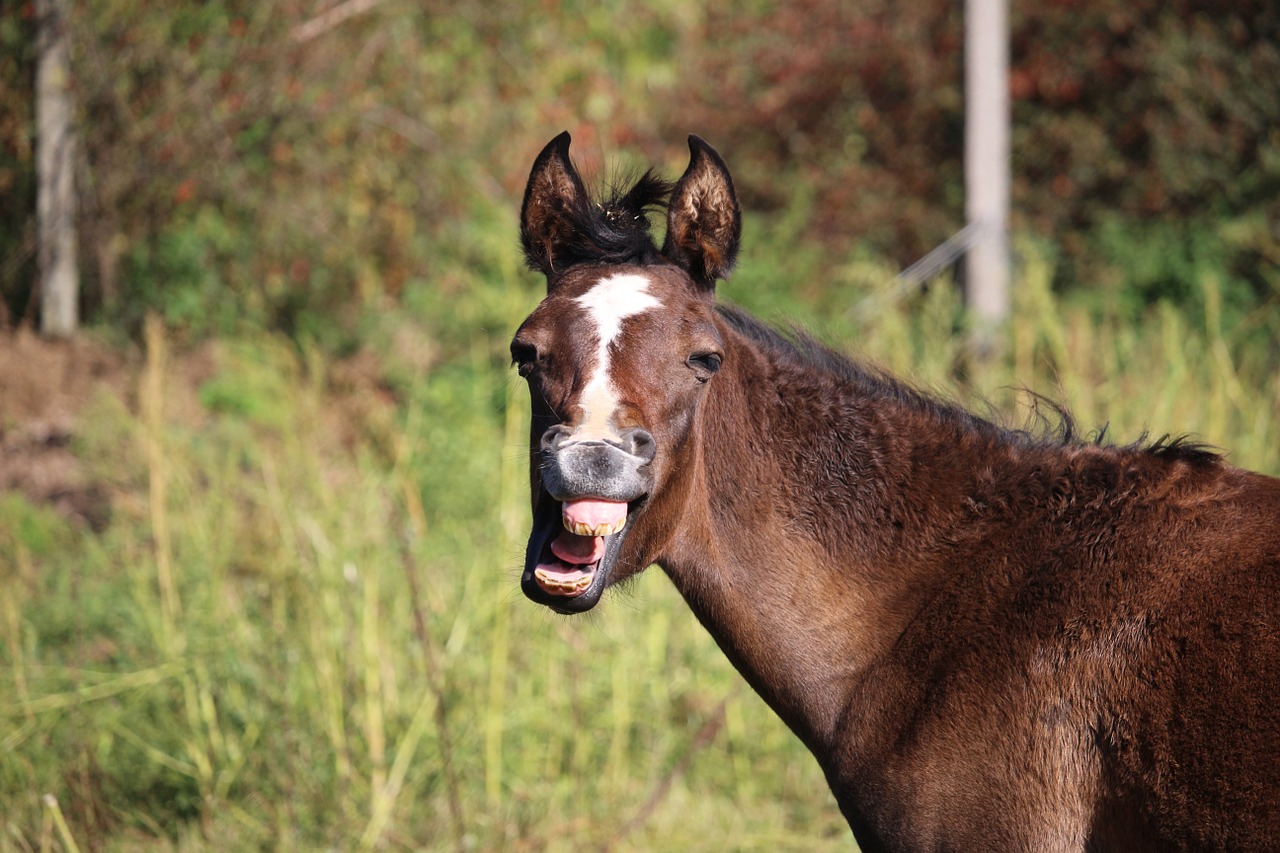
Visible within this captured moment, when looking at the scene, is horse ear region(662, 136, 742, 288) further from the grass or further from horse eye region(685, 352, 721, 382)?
the grass

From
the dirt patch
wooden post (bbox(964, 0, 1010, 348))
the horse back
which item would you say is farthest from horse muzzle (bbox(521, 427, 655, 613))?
wooden post (bbox(964, 0, 1010, 348))

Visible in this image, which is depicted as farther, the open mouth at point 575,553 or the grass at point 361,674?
the grass at point 361,674

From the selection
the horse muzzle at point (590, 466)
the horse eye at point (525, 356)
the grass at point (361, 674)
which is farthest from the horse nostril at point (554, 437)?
the grass at point (361, 674)

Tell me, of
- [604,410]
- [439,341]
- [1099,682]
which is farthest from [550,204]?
[439,341]

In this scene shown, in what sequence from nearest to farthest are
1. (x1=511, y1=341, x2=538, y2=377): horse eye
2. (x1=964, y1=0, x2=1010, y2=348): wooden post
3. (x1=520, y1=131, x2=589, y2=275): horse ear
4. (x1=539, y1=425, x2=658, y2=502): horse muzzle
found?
(x1=539, y1=425, x2=658, y2=502): horse muzzle < (x1=511, y1=341, x2=538, y2=377): horse eye < (x1=520, y1=131, x2=589, y2=275): horse ear < (x1=964, y1=0, x2=1010, y2=348): wooden post

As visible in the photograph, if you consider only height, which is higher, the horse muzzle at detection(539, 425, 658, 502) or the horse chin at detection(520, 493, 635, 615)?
the horse muzzle at detection(539, 425, 658, 502)

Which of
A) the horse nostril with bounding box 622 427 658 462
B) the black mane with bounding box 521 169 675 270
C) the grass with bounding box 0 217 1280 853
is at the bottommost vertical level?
the grass with bounding box 0 217 1280 853

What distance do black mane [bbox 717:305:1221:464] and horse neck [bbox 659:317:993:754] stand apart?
65mm

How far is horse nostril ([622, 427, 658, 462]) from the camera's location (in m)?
2.60

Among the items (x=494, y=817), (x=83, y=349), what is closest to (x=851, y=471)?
(x=494, y=817)

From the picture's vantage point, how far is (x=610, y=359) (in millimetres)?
2732

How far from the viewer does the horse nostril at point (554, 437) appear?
258 centimetres

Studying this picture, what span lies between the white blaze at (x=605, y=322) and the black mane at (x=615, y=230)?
0.41ft

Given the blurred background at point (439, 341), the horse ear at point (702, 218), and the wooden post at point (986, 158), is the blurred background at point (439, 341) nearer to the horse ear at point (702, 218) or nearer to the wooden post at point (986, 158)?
the wooden post at point (986, 158)
